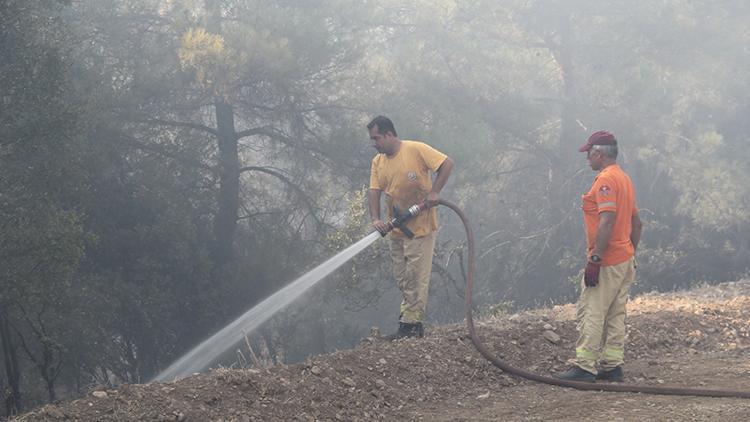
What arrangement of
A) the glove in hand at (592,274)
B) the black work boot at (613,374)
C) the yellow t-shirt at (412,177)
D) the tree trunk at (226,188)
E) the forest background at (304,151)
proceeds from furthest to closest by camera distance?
the tree trunk at (226,188) < the forest background at (304,151) < the yellow t-shirt at (412,177) < the black work boot at (613,374) < the glove in hand at (592,274)

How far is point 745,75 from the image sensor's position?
22594mm

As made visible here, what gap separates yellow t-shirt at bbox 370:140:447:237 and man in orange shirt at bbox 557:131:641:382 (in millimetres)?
1521

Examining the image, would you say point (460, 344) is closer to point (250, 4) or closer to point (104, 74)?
point (104, 74)

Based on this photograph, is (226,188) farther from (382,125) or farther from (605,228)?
(605,228)

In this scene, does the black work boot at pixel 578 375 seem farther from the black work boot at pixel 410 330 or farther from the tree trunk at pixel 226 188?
the tree trunk at pixel 226 188

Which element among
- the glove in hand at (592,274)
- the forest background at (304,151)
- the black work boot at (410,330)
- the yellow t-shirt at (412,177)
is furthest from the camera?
the forest background at (304,151)

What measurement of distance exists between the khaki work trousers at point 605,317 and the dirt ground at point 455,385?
11.9 inches

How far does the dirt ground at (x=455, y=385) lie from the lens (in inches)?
214

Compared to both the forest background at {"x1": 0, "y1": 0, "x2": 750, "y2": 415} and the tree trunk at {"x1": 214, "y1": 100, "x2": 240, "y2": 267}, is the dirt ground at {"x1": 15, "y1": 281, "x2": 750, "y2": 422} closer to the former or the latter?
the forest background at {"x1": 0, "y1": 0, "x2": 750, "y2": 415}

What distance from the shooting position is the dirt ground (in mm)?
5434

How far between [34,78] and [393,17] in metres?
11.8

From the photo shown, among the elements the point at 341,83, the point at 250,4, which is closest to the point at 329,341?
the point at 341,83

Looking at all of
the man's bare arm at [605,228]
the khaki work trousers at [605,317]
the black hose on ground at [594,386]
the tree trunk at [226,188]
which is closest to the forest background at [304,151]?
the tree trunk at [226,188]

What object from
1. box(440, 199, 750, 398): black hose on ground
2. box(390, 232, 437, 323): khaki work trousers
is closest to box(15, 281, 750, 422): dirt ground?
box(440, 199, 750, 398): black hose on ground
